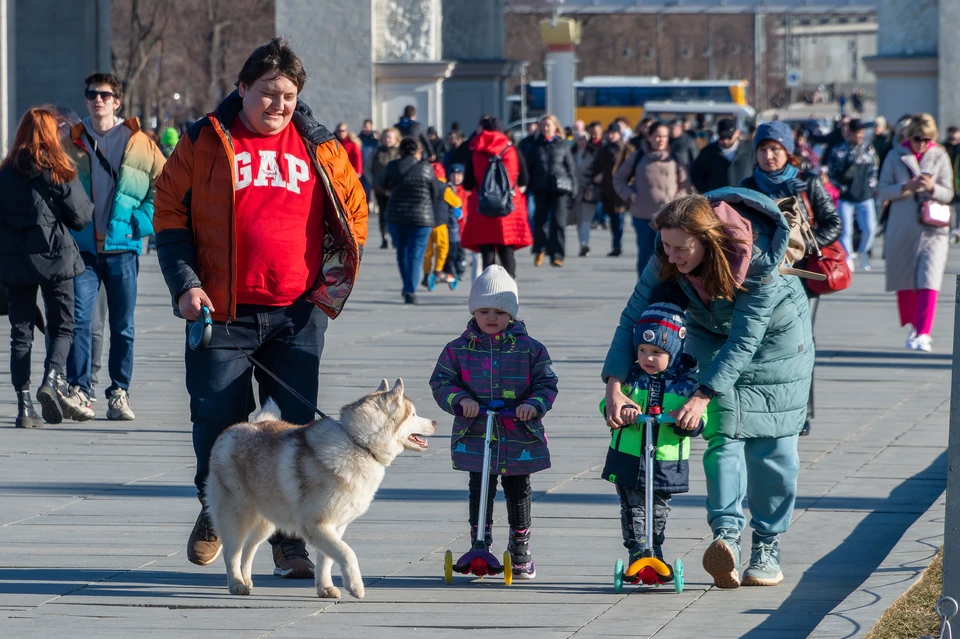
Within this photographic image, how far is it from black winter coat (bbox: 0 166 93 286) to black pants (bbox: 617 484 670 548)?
458 centimetres

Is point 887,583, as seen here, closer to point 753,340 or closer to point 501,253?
point 753,340

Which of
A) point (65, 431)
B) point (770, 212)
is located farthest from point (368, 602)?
point (65, 431)

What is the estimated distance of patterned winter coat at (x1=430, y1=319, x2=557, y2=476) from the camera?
6.25 metres

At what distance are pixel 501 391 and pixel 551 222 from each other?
1611cm

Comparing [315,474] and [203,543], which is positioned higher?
[315,474]

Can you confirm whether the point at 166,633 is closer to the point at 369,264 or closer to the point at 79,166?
the point at 79,166

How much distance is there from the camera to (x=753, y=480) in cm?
636

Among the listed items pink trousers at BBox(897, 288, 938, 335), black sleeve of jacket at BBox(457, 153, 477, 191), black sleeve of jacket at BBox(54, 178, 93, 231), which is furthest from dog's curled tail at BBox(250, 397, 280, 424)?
black sleeve of jacket at BBox(457, 153, 477, 191)

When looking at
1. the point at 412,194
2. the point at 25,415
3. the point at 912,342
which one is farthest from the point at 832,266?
the point at 412,194

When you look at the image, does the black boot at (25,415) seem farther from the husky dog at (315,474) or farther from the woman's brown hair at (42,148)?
the husky dog at (315,474)

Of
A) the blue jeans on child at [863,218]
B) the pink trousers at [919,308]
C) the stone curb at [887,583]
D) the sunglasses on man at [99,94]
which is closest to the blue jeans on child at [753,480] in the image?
the stone curb at [887,583]

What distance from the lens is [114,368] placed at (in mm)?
10164

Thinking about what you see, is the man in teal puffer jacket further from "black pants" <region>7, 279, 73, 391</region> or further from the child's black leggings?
the child's black leggings

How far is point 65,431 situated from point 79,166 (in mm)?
1547
